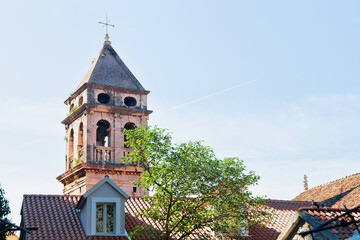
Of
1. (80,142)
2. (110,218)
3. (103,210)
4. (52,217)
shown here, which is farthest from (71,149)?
(110,218)

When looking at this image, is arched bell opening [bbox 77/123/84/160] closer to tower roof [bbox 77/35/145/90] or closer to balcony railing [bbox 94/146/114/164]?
balcony railing [bbox 94/146/114/164]

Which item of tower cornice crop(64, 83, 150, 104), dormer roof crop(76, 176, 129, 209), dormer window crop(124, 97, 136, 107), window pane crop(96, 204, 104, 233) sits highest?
tower cornice crop(64, 83, 150, 104)

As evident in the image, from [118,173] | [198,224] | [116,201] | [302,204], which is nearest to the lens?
[198,224]

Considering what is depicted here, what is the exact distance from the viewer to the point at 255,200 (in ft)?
71.9

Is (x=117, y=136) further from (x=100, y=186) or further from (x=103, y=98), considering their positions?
(x=100, y=186)

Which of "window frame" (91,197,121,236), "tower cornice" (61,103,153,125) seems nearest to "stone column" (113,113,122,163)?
"tower cornice" (61,103,153,125)

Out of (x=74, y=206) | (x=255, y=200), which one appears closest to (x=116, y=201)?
(x=74, y=206)

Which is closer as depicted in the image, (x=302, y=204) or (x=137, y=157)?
(x=137, y=157)

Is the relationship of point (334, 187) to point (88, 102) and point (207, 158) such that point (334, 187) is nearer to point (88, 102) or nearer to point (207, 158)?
point (207, 158)

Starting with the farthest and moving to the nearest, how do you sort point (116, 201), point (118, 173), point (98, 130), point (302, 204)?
point (98, 130) → point (118, 173) → point (302, 204) → point (116, 201)

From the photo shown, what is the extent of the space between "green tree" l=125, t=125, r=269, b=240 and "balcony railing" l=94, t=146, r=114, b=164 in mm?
12333

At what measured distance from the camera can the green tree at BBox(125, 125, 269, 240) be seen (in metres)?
21.0

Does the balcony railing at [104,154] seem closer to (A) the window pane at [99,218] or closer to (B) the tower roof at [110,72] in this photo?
(B) the tower roof at [110,72]

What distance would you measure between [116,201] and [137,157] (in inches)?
118
